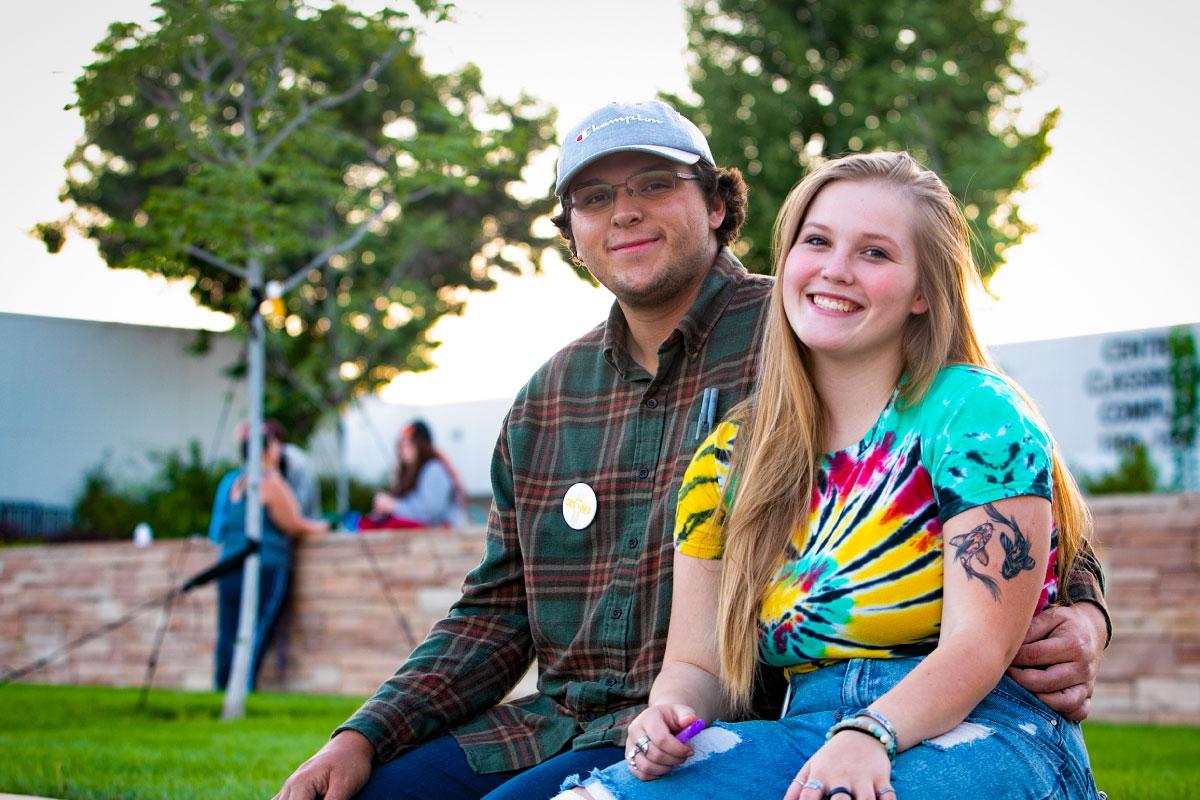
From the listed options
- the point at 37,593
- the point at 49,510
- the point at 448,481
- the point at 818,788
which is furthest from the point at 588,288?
the point at 818,788

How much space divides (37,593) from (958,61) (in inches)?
476

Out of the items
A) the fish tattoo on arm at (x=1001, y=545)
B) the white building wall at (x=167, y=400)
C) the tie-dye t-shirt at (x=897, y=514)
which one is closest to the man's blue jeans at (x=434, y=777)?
the tie-dye t-shirt at (x=897, y=514)

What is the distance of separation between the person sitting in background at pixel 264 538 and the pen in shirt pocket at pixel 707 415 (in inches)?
263

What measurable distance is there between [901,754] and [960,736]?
0.30ft

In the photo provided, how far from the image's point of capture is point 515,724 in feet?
8.49

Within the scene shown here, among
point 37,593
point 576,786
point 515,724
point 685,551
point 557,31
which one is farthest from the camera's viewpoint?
point 37,593

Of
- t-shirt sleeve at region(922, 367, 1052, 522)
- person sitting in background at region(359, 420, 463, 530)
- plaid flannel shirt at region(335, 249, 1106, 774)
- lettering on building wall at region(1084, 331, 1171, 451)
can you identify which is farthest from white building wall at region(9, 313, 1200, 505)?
t-shirt sleeve at region(922, 367, 1052, 522)

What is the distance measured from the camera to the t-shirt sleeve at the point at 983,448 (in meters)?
1.77

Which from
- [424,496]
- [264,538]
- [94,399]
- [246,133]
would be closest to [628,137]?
[246,133]

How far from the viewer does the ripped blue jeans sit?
1.66 meters

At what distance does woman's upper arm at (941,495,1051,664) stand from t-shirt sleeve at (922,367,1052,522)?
0.8 inches

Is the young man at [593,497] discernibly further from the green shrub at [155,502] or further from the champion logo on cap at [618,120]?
the green shrub at [155,502]

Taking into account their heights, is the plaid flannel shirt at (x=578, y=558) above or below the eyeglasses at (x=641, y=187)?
below

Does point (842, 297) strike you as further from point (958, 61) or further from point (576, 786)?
point (958, 61)
